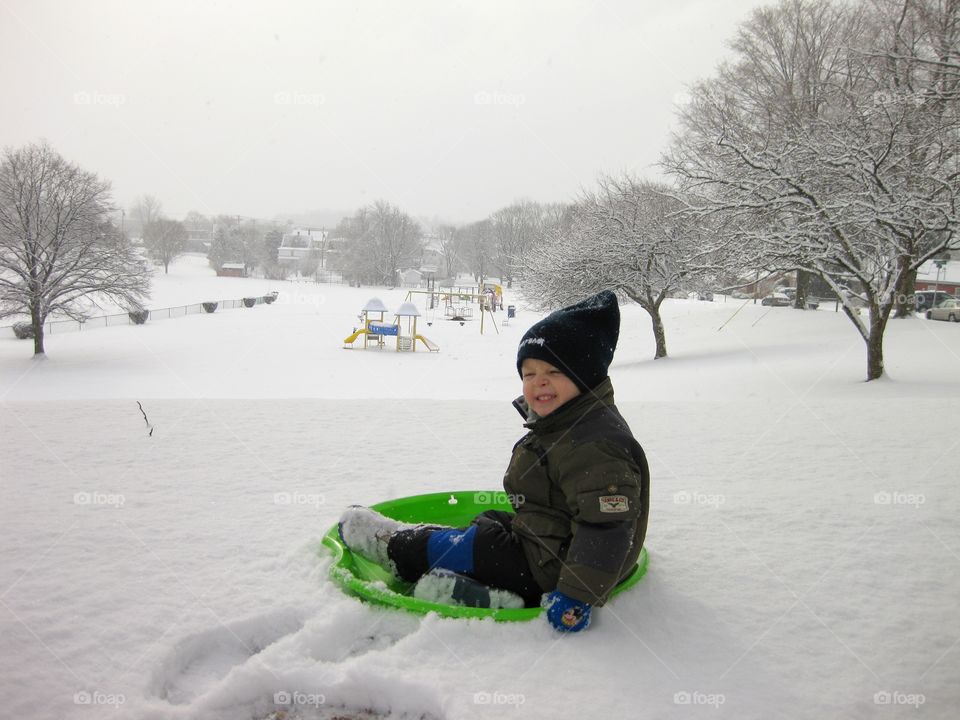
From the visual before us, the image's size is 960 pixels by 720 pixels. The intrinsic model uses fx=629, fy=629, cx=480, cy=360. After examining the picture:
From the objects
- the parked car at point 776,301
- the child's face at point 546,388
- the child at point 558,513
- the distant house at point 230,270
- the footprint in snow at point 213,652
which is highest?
the distant house at point 230,270

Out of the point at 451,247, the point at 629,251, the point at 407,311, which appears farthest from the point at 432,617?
the point at 451,247

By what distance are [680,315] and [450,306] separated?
20860 mm

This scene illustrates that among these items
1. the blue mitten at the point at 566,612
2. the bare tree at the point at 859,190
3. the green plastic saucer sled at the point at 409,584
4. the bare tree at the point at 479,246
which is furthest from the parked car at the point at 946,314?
the bare tree at the point at 479,246

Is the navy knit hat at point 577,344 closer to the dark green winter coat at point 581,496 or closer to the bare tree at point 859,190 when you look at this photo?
the dark green winter coat at point 581,496

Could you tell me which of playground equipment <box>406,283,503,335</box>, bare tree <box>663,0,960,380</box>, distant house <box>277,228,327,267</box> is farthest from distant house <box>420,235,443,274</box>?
bare tree <box>663,0,960,380</box>

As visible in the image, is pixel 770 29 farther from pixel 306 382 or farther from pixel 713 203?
pixel 306 382

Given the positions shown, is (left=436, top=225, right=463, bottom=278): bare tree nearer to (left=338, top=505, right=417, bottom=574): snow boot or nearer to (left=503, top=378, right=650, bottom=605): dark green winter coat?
(left=338, top=505, right=417, bottom=574): snow boot

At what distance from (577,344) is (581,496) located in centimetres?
65

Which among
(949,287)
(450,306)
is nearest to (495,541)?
(450,306)

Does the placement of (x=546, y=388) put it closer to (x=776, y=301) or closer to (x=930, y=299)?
(x=776, y=301)

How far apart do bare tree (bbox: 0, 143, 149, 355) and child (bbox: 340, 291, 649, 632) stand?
1045 inches

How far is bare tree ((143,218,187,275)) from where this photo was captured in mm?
80000

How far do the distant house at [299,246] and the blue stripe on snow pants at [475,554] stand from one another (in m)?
101

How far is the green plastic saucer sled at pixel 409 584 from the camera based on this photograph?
7.73 feet
